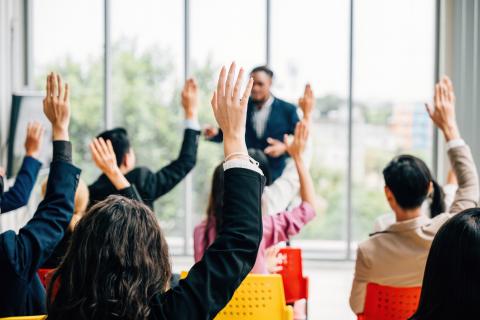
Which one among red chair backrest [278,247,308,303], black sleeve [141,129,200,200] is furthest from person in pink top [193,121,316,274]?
black sleeve [141,129,200,200]

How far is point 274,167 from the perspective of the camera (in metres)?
5.62

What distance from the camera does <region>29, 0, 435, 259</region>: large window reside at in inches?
260

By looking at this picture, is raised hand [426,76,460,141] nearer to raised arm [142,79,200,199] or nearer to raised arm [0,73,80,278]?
raised arm [142,79,200,199]

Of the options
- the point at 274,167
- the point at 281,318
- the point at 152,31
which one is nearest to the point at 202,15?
the point at 152,31

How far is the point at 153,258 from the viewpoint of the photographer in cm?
159

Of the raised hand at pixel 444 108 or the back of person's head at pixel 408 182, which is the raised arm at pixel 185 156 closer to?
the back of person's head at pixel 408 182

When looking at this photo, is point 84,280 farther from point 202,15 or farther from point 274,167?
point 202,15

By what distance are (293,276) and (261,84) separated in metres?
2.33

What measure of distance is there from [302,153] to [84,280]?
67.1 inches

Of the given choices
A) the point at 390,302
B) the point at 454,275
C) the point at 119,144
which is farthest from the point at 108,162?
the point at 454,275

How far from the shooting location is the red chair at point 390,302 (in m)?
2.87

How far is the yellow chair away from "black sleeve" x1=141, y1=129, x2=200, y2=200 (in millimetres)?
1176

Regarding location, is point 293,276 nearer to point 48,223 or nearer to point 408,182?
point 408,182

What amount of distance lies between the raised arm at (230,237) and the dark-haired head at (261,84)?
4.05 metres
